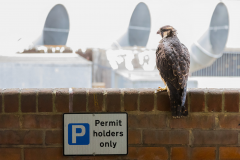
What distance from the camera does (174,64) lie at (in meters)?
1.14

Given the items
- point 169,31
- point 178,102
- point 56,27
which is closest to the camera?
point 178,102

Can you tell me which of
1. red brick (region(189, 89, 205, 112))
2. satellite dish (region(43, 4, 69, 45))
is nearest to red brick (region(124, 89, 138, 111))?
red brick (region(189, 89, 205, 112))

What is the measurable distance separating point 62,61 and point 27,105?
2.27 meters

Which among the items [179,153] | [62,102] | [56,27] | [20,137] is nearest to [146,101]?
[179,153]

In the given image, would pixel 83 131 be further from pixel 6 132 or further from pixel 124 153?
pixel 6 132

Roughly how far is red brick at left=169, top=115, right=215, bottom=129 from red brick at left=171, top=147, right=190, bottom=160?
0.11 m

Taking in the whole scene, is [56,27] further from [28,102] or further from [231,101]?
[231,101]

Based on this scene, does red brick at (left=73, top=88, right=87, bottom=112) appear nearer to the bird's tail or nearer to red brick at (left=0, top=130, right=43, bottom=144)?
red brick at (left=0, top=130, right=43, bottom=144)

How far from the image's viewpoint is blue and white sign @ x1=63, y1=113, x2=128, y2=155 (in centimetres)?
112

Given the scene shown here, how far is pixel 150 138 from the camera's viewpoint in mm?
1123

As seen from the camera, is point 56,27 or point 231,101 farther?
point 56,27

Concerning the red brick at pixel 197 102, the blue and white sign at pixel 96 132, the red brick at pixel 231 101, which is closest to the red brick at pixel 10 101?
the blue and white sign at pixel 96 132

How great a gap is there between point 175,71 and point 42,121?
660 millimetres

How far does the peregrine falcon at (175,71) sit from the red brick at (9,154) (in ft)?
2.38
